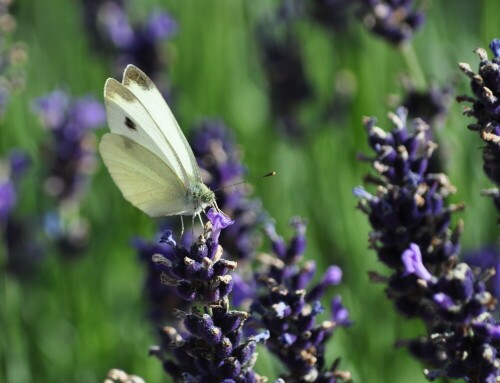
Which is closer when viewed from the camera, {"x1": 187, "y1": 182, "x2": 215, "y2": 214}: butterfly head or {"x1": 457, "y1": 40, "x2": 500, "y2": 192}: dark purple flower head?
{"x1": 457, "y1": 40, "x2": 500, "y2": 192}: dark purple flower head

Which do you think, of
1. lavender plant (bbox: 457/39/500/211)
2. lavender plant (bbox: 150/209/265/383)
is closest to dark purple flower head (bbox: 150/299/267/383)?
lavender plant (bbox: 150/209/265/383)

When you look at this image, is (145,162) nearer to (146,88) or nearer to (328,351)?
(146,88)

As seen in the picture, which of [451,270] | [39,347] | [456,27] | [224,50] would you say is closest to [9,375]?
[39,347]

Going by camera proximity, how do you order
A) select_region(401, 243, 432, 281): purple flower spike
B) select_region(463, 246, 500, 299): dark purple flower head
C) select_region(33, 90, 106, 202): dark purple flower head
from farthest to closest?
select_region(33, 90, 106, 202): dark purple flower head → select_region(463, 246, 500, 299): dark purple flower head → select_region(401, 243, 432, 281): purple flower spike

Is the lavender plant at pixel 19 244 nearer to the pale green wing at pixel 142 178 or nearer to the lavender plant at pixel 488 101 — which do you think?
the pale green wing at pixel 142 178

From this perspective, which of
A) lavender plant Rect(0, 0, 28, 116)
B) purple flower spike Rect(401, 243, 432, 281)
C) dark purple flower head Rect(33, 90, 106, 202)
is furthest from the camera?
dark purple flower head Rect(33, 90, 106, 202)

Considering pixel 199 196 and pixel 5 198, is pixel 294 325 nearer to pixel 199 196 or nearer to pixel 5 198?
pixel 199 196

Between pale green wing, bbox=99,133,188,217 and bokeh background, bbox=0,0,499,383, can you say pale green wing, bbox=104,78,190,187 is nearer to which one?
pale green wing, bbox=99,133,188,217

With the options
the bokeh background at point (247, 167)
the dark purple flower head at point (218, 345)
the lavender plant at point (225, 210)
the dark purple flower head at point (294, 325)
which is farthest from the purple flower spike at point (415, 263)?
the bokeh background at point (247, 167)
